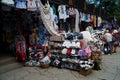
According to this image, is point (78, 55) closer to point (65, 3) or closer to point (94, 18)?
point (65, 3)

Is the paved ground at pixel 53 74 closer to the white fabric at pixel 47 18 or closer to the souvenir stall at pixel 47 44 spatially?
the souvenir stall at pixel 47 44

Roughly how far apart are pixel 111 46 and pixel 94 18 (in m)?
4.25

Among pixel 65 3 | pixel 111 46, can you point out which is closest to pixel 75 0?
pixel 65 3

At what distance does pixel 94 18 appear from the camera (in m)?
16.9

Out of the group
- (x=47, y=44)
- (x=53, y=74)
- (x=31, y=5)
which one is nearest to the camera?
(x=53, y=74)

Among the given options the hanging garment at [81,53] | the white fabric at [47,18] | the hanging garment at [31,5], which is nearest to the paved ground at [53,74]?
the hanging garment at [81,53]

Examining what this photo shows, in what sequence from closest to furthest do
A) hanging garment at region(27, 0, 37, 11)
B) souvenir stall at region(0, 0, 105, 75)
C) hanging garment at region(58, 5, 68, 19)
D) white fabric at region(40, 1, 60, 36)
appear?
hanging garment at region(27, 0, 37, 11) < souvenir stall at region(0, 0, 105, 75) < white fabric at region(40, 1, 60, 36) < hanging garment at region(58, 5, 68, 19)

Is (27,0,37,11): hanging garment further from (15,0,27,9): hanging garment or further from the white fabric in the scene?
the white fabric

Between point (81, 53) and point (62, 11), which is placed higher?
point (62, 11)

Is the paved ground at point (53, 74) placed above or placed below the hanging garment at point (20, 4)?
below

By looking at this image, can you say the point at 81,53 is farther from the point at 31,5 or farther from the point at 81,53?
the point at 31,5

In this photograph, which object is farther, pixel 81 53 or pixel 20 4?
pixel 81 53

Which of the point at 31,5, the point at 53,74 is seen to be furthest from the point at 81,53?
the point at 31,5

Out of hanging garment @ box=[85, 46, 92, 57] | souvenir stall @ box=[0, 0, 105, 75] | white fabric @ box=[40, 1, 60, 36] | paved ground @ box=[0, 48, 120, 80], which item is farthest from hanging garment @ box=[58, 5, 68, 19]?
paved ground @ box=[0, 48, 120, 80]
